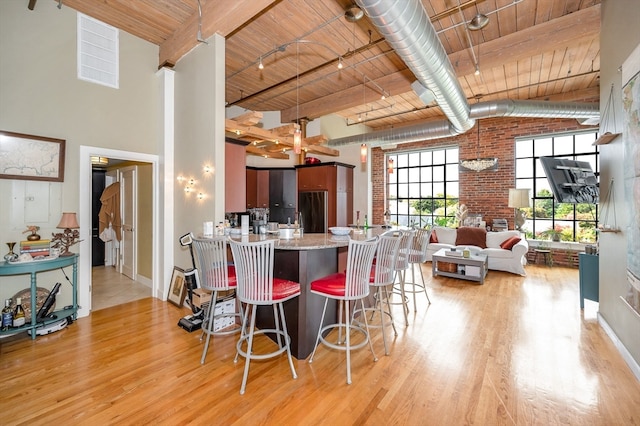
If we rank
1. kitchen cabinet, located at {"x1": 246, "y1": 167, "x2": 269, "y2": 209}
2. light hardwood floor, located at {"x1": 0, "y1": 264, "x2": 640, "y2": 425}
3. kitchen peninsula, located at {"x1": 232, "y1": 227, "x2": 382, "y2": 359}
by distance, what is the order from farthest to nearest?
kitchen cabinet, located at {"x1": 246, "y1": 167, "x2": 269, "y2": 209}
kitchen peninsula, located at {"x1": 232, "y1": 227, "x2": 382, "y2": 359}
light hardwood floor, located at {"x1": 0, "y1": 264, "x2": 640, "y2": 425}

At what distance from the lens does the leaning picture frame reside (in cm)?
384

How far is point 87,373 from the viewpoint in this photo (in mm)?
2359

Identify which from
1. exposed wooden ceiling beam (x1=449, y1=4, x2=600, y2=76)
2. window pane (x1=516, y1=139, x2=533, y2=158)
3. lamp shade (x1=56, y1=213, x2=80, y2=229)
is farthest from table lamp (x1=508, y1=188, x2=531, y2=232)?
lamp shade (x1=56, y1=213, x2=80, y2=229)

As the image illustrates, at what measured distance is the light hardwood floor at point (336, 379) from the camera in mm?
1901

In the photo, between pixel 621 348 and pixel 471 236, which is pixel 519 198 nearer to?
pixel 471 236

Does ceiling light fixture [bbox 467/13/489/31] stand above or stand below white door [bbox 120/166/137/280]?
above

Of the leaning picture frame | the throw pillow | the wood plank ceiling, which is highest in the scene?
the wood plank ceiling

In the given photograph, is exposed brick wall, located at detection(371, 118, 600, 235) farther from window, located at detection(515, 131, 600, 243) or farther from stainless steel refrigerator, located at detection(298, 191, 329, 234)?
stainless steel refrigerator, located at detection(298, 191, 329, 234)

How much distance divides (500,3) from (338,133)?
5068 mm

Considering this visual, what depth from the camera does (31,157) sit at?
3174 millimetres

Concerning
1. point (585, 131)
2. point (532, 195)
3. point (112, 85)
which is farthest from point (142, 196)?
point (585, 131)

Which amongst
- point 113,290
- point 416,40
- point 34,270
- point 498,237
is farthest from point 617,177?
point 113,290

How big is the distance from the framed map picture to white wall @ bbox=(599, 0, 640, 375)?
18.9 feet

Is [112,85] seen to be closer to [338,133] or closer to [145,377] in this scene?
[145,377]
